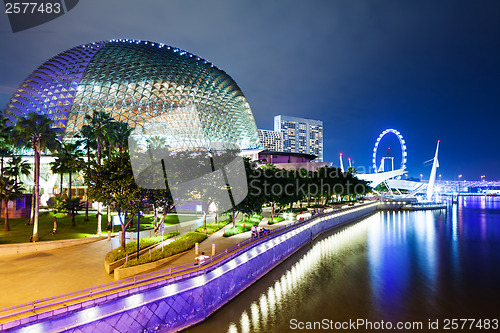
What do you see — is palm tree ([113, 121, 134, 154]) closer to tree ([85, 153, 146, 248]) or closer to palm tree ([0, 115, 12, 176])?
palm tree ([0, 115, 12, 176])

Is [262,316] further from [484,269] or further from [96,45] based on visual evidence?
[96,45]

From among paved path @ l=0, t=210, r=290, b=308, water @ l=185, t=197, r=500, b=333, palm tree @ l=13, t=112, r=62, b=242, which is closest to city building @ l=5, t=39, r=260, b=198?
palm tree @ l=13, t=112, r=62, b=242

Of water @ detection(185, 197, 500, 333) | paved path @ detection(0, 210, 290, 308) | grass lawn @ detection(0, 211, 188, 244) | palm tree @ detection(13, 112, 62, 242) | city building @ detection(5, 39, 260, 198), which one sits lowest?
water @ detection(185, 197, 500, 333)

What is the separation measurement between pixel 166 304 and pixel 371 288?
16444mm

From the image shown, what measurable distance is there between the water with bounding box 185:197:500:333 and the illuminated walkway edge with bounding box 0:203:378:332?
0.85m

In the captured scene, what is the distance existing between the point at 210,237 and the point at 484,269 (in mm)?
27228

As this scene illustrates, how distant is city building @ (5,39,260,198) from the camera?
220 ft

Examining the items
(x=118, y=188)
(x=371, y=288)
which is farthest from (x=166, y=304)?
(x=371, y=288)

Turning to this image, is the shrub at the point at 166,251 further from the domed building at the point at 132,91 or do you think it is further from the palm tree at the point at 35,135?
the domed building at the point at 132,91

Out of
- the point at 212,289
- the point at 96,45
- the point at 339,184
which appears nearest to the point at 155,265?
the point at 212,289

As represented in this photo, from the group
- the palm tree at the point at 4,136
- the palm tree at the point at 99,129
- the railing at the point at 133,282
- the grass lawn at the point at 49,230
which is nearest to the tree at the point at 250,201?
the railing at the point at 133,282

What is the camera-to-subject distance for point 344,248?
38344 mm

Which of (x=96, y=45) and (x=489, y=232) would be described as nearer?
(x=489, y=232)

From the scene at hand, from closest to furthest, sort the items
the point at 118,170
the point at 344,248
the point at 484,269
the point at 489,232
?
the point at 118,170 → the point at 484,269 → the point at 344,248 → the point at 489,232
